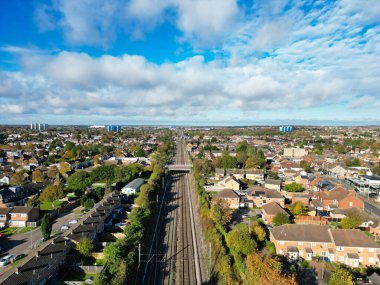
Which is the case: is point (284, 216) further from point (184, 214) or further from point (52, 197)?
point (52, 197)

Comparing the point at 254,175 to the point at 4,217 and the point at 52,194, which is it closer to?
the point at 52,194

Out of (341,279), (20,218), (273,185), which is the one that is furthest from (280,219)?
(20,218)

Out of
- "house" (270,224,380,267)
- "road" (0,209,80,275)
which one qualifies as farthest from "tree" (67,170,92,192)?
"house" (270,224,380,267)

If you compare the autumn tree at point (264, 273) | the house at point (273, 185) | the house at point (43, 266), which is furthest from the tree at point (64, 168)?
the autumn tree at point (264, 273)

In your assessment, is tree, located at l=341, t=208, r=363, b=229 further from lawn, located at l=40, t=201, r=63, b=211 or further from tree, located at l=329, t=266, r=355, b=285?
lawn, located at l=40, t=201, r=63, b=211

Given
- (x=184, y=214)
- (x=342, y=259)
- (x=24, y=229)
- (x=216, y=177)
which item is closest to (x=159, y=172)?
(x=216, y=177)
